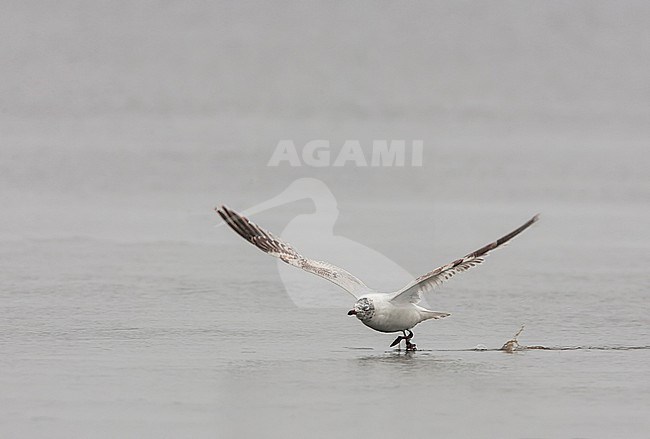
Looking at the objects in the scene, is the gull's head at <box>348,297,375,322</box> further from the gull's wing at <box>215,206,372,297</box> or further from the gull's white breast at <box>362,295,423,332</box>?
the gull's wing at <box>215,206,372,297</box>

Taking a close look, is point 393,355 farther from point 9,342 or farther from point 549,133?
point 549,133

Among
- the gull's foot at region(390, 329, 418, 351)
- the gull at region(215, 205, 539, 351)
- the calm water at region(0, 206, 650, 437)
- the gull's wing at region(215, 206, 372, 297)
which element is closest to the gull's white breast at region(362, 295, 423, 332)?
the gull at region(215, 205, 539, 351)

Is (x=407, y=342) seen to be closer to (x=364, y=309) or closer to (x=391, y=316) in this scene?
(x=391, y=316)

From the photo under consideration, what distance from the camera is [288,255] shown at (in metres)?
14.5

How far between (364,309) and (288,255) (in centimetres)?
185

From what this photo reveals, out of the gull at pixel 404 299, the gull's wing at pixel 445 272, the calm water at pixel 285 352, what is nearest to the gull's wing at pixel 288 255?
the gull at pixel 404 299

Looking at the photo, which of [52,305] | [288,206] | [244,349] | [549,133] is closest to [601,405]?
[244,349]

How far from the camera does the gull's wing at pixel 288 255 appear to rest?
13.9m

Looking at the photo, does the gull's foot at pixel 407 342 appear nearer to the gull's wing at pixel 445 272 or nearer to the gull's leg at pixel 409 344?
the gull's leg at pixel 409 344

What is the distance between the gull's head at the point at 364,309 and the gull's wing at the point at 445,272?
26cm

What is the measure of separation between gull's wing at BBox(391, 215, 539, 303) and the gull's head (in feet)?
0.87

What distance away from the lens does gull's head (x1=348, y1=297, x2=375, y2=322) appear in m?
12.8

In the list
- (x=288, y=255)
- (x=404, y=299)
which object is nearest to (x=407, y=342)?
(x=404, y=299)

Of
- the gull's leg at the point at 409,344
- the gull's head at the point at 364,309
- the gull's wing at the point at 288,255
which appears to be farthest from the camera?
the gull's wing at the point at 288,255
